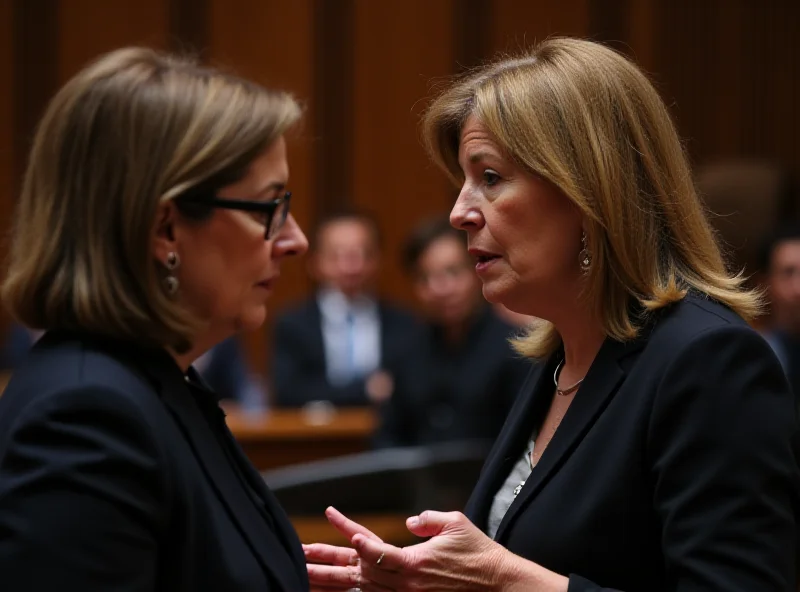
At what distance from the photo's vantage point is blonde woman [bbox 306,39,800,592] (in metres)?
1.63

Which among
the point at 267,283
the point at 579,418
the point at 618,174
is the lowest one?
the point at 579,418

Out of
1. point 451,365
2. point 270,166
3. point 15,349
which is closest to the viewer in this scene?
point 270,166

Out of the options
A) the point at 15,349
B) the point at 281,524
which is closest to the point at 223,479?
the point at 281,524

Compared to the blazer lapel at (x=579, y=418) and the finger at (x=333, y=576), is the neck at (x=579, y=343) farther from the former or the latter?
the finger at (x=333, y=576)

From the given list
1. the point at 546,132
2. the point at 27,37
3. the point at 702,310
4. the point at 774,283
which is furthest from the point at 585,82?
the point at 27,37

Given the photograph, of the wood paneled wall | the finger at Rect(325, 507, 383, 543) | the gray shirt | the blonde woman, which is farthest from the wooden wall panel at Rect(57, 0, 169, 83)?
the finger at Rect(325, 507, 383, 543)

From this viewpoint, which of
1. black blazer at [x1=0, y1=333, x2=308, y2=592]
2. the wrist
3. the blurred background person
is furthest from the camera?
the blurred background person

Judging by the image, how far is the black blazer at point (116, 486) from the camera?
1.44 metres

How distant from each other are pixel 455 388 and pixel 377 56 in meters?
3.86

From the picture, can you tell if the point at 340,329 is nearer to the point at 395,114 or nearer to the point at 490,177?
the point at 395,114

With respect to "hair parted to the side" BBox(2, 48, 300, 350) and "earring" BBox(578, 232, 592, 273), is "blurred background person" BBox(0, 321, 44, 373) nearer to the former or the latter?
"hair parted to the side" BBox(2, 48, 300, 350)

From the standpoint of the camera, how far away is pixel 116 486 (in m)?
1.49

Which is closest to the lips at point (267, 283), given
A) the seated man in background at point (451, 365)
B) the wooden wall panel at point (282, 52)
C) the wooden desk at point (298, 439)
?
the seated man in background at point (451, 365)

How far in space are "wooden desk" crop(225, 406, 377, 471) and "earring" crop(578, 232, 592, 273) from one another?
3.60 m
